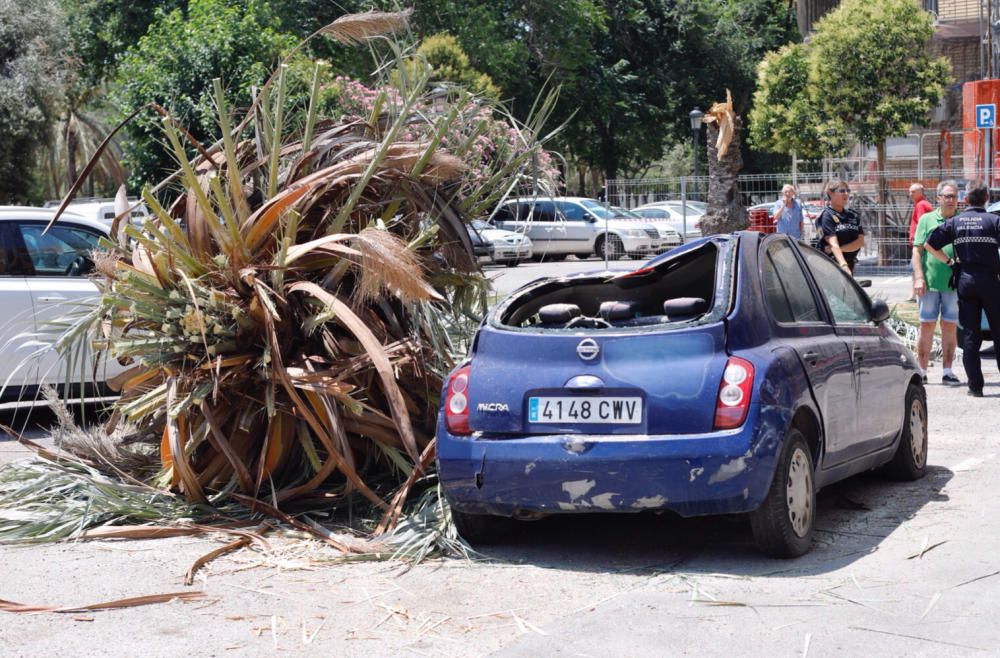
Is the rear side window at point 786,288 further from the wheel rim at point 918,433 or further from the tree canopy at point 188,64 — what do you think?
the tree canopy at point 188,64

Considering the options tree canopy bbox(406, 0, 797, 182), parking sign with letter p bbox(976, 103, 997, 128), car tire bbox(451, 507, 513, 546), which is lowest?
car tire bbox(451, 507, 513, 546)

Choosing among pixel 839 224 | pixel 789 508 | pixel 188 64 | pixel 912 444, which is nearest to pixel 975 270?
pixel 839 224

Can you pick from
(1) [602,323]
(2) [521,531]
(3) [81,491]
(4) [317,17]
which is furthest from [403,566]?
(4) [317,17]

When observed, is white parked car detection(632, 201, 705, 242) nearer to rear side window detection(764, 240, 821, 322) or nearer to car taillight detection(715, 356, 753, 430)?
rear side window detection(764, 240, 821, 322)

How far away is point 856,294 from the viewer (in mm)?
7312

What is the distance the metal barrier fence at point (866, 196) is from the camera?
24.0 metres

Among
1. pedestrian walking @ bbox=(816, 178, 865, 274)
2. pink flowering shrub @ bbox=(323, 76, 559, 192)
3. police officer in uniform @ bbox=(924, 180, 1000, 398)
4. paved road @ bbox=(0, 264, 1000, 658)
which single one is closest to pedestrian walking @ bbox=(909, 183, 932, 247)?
pedestrian walking @ bbox=(816, 178, 865, 274)

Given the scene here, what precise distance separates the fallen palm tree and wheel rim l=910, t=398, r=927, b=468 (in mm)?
2724

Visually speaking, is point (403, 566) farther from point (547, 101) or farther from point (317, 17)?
point (317, 17)

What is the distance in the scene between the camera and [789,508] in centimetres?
555

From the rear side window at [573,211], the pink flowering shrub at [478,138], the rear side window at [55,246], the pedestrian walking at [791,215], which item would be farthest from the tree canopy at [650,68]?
the pink flowering shrub at [478,138]

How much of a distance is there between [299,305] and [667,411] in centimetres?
227

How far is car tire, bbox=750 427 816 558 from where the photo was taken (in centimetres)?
544

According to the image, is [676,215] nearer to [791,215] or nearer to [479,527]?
[791,215]
